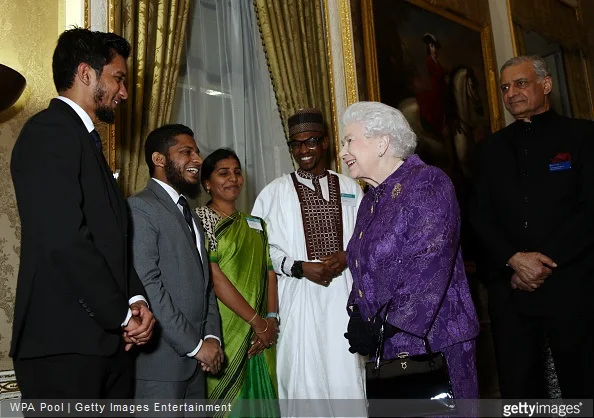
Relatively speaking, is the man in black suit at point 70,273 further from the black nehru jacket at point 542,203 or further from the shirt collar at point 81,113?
the black nehru jacket at point 542,203

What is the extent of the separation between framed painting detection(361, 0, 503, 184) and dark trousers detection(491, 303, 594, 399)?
263 centimetres

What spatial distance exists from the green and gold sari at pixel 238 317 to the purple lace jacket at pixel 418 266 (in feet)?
3.89

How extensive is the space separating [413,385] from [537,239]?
5.40 feet

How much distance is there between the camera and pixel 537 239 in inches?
145

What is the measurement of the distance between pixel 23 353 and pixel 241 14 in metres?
3.90

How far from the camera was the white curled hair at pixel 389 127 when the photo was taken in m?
2.91

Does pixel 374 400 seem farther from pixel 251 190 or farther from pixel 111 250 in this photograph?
pixel 251 190

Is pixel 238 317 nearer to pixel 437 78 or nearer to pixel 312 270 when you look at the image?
pixel 312 270

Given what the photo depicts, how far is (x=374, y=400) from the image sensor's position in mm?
2424

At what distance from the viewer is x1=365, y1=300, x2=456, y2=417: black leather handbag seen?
2352mm

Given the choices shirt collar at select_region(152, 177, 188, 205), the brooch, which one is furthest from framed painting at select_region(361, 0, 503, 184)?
the brooch

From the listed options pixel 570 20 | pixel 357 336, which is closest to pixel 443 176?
pixel 357 336

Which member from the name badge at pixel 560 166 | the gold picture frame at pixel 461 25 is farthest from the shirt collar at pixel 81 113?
the gold picture frame at pixel 461 25

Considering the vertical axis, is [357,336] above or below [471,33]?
below
